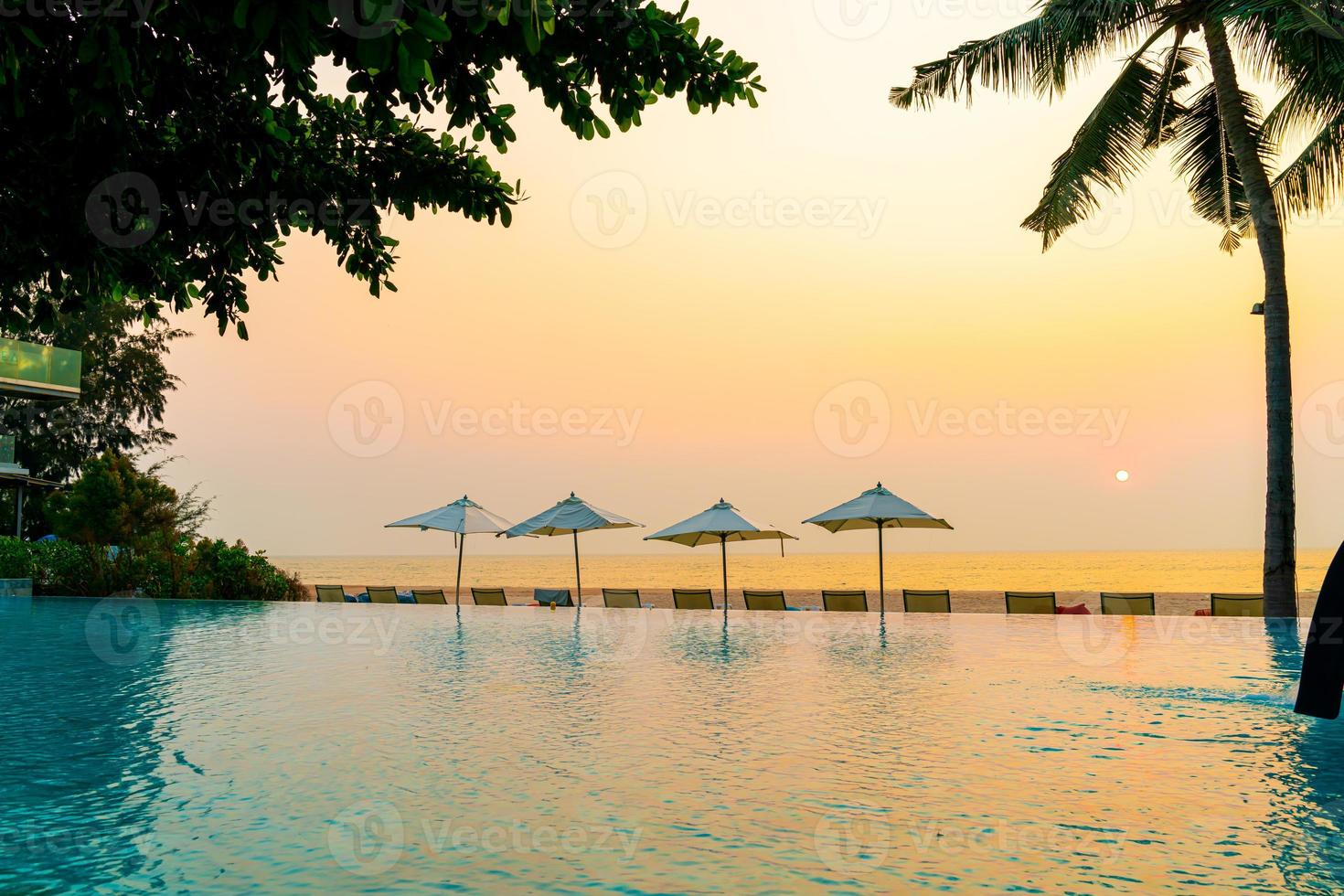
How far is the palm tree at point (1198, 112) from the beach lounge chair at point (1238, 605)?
161mm

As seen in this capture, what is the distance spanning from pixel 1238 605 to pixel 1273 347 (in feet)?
14.2

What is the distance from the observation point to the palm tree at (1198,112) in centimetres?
1459

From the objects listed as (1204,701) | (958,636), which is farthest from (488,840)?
(958,636)

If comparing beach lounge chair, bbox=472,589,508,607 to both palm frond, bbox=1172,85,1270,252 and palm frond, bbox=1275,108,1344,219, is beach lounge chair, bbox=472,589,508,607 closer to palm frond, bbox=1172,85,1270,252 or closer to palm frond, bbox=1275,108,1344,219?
palm frond, bbox=1172,85,1270,252

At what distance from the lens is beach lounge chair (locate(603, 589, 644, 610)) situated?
64.7 ft

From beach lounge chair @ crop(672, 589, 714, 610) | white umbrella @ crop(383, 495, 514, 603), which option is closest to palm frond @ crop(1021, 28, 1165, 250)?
beach lounge chair @ crop(672, 589, 714, 610)

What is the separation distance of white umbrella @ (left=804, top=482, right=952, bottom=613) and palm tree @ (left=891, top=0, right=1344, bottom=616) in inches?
228

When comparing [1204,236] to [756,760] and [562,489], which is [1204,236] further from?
[562,489]

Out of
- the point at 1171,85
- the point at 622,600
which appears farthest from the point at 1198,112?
the point at 622,600

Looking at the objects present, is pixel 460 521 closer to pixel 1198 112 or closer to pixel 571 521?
pixel 571 521

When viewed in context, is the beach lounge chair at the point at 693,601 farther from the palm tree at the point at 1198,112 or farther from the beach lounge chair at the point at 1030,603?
the palm tree at the point at 1198,112

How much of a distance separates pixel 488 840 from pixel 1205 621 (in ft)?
47.7

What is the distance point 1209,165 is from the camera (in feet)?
57.7

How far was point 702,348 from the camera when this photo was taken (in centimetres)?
3819
